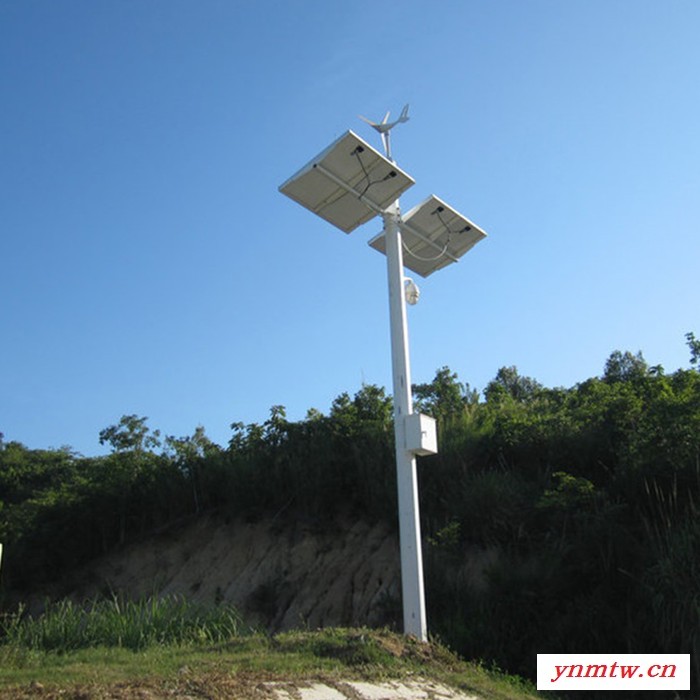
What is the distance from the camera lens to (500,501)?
39.9 ft

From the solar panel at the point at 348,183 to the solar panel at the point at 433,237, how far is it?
19.4 inches

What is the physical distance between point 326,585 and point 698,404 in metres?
6.69

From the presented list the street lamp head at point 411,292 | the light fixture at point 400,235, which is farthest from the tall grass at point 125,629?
the street lamp head at point 411,292

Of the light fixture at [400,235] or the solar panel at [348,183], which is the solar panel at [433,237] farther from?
the solar panel at [348,183]

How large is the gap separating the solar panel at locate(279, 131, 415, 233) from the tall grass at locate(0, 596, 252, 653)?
4.93 metres

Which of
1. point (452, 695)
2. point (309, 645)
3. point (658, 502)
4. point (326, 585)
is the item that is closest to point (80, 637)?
point (309, 645)

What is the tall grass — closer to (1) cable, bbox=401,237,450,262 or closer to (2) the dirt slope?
(2) the dirt slope

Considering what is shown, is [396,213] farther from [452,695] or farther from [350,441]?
[350,441]

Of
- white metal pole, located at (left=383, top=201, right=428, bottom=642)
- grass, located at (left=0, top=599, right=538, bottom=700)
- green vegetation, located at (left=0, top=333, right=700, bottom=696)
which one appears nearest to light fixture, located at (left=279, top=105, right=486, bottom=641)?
white metal pole, located at (left=383, top=201, right=428, bottom=642)

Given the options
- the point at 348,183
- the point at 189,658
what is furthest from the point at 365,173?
the point at 189,658

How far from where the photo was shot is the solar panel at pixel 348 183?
8.70 meters

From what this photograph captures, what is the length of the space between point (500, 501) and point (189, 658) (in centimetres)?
642

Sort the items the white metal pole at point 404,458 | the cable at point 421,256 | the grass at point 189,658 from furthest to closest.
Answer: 1. the cable at point 421,256
2. the white metal pole at point 404,458
3. the grass at point 189,658

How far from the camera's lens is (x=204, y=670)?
6.20 metres
